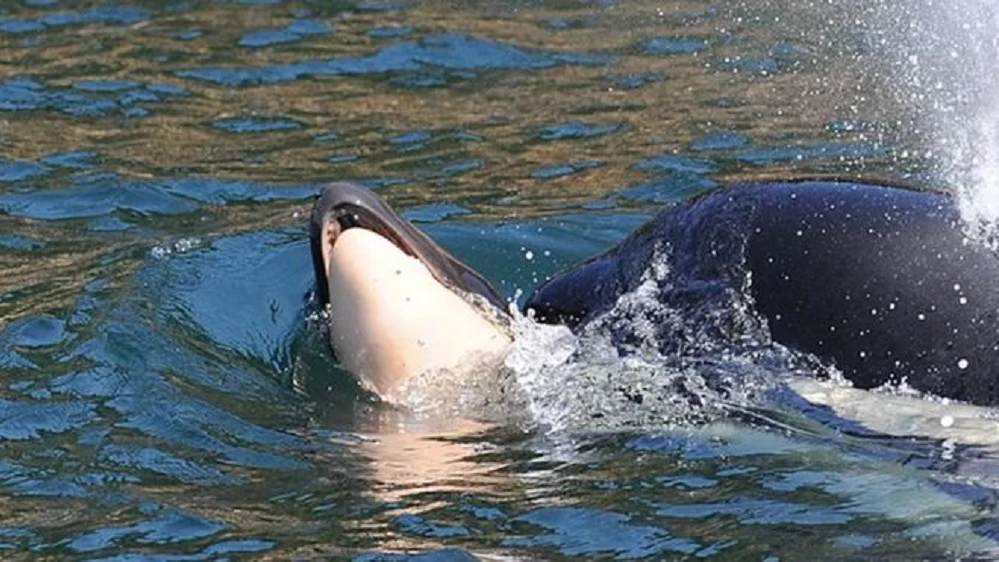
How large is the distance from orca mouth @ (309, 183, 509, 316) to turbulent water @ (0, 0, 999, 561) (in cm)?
31

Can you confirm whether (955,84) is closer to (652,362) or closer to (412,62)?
(412,62)

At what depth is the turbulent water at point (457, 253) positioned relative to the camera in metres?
6.07

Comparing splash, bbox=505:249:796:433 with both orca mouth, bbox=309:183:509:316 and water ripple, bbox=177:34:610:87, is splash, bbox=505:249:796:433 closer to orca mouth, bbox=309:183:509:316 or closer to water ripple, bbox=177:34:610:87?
orca mouth, bbox=309:183:509:316

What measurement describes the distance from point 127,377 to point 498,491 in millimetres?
1747

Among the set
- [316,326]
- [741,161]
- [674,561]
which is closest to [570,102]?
[741,161]

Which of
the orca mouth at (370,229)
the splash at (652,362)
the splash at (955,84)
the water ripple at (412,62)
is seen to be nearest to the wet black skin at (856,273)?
the splash at (652,362)

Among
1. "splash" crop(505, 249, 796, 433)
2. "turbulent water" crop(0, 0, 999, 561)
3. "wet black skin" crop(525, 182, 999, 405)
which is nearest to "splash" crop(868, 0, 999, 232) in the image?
"turbulent water" crop(0, 0, 999, 561)

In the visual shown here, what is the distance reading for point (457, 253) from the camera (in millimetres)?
Result: 8914

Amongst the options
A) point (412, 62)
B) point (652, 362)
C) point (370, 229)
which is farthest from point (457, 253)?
point (412, 62)

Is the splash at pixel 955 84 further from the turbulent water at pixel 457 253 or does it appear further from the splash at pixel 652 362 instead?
the splash at pixel 652 362

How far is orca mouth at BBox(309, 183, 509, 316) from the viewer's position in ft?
23.2

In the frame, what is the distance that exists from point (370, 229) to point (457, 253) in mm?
1864

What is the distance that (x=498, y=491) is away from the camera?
627cm

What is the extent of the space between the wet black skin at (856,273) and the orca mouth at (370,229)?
488 millimetres
